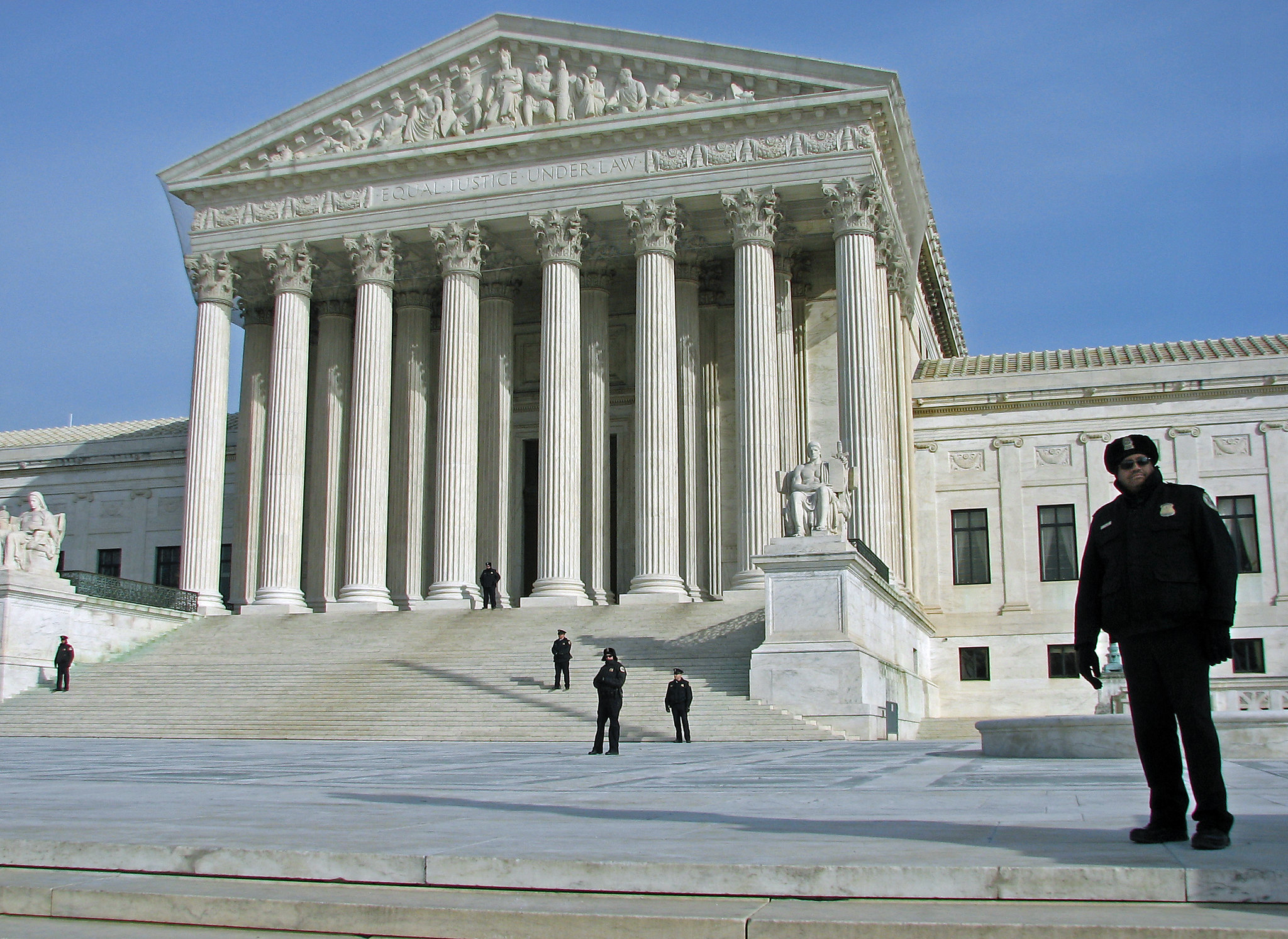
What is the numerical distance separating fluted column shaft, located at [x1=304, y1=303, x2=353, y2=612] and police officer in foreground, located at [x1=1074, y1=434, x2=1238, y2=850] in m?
37.6

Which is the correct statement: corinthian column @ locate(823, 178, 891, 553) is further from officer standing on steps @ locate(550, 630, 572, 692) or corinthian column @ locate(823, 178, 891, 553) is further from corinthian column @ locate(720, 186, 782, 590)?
officer standing on steps @ locate(550, 630, 572, 692)

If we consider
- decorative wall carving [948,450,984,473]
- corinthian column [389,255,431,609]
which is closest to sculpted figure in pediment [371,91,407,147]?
corinthian column [389,255,431,609]

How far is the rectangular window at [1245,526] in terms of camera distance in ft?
128

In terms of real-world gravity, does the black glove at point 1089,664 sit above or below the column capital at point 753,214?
below

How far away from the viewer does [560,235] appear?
37.7m

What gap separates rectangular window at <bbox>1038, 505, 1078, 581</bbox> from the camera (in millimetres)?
40281

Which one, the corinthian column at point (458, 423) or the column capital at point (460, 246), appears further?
the column capital at point (460, 246)

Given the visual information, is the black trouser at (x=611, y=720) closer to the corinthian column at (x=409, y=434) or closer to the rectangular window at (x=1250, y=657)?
the corinthian column at (x=409, y=434)

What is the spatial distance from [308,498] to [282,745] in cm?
2279

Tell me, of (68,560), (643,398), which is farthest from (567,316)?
(68,560)

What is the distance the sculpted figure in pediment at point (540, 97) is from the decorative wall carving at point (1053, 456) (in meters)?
18.6

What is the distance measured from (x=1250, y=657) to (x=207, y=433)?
32.5 m

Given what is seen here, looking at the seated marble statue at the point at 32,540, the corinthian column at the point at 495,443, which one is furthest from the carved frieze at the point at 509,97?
the seated marble statue at the point at 32,540

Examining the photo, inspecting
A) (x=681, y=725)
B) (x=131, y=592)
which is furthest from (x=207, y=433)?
(x=681, y=725)
